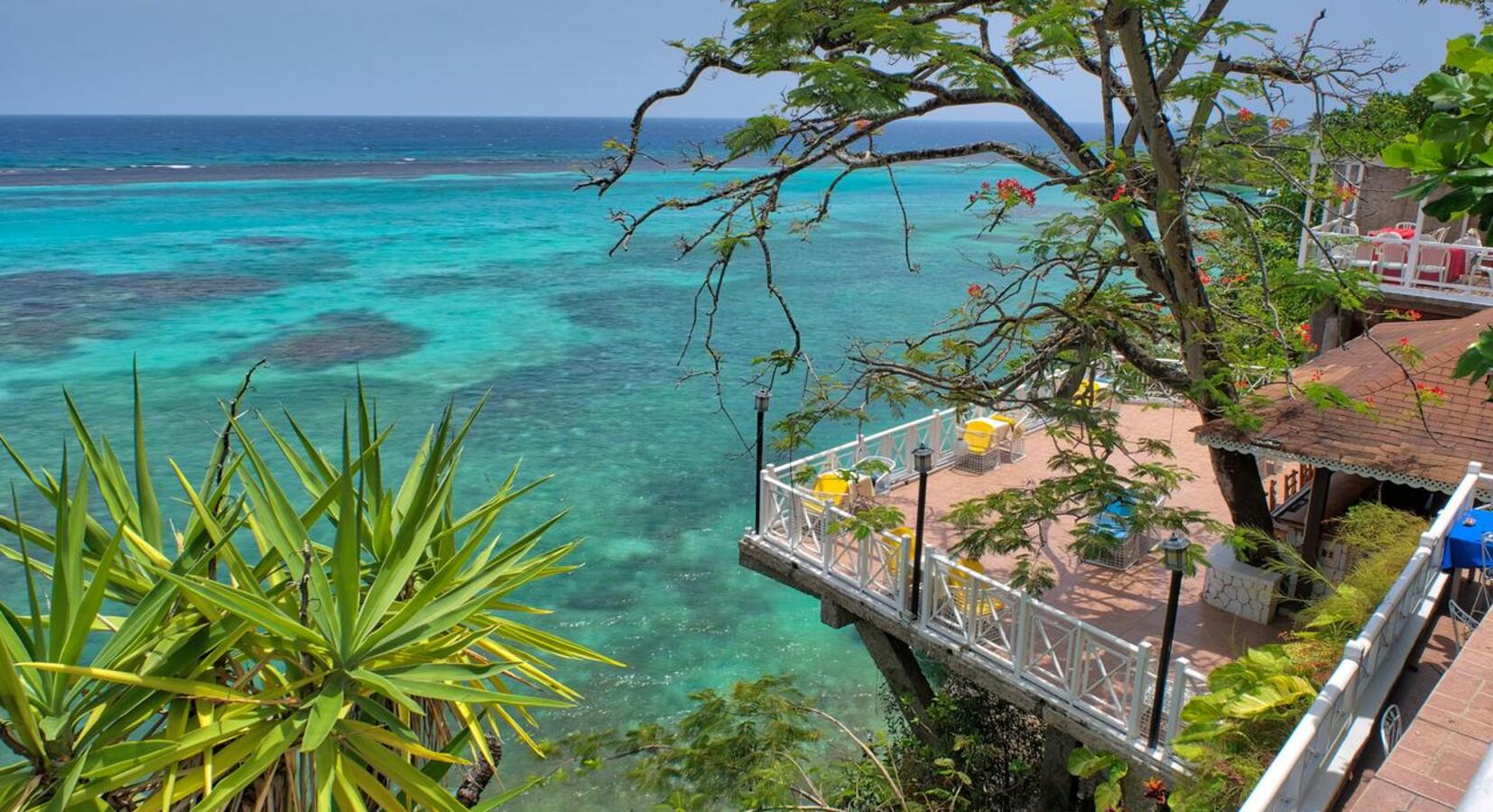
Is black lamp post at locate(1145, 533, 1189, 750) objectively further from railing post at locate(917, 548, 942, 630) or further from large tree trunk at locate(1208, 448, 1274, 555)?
large tree trunk at locate(1208, 448, 1274, 555)

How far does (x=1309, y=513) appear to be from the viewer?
9.14 m

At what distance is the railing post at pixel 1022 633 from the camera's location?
8.01 meters

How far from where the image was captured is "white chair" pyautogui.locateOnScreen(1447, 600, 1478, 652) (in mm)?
6375

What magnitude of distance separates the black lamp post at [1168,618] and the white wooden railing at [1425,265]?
312 inches

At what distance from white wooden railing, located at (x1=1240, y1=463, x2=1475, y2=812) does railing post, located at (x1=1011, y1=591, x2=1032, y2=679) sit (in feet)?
8.45

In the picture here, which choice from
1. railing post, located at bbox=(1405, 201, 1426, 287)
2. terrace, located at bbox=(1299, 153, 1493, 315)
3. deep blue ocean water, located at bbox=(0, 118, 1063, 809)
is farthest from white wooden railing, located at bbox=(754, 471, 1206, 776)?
railing post, located at bbox=(1405, 201, 1426, 287)

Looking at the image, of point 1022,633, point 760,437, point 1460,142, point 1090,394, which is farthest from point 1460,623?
point 760,437

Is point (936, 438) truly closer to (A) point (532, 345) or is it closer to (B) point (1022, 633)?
(B) point (1022, 633)

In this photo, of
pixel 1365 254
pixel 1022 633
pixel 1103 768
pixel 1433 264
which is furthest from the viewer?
pixel 1365 254

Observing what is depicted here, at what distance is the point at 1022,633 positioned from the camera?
812cm

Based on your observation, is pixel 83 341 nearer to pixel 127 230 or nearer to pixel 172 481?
pixel 172 481

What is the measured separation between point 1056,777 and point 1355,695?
4.20 meters

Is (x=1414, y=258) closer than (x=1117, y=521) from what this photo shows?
No

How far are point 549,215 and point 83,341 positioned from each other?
36.2m
